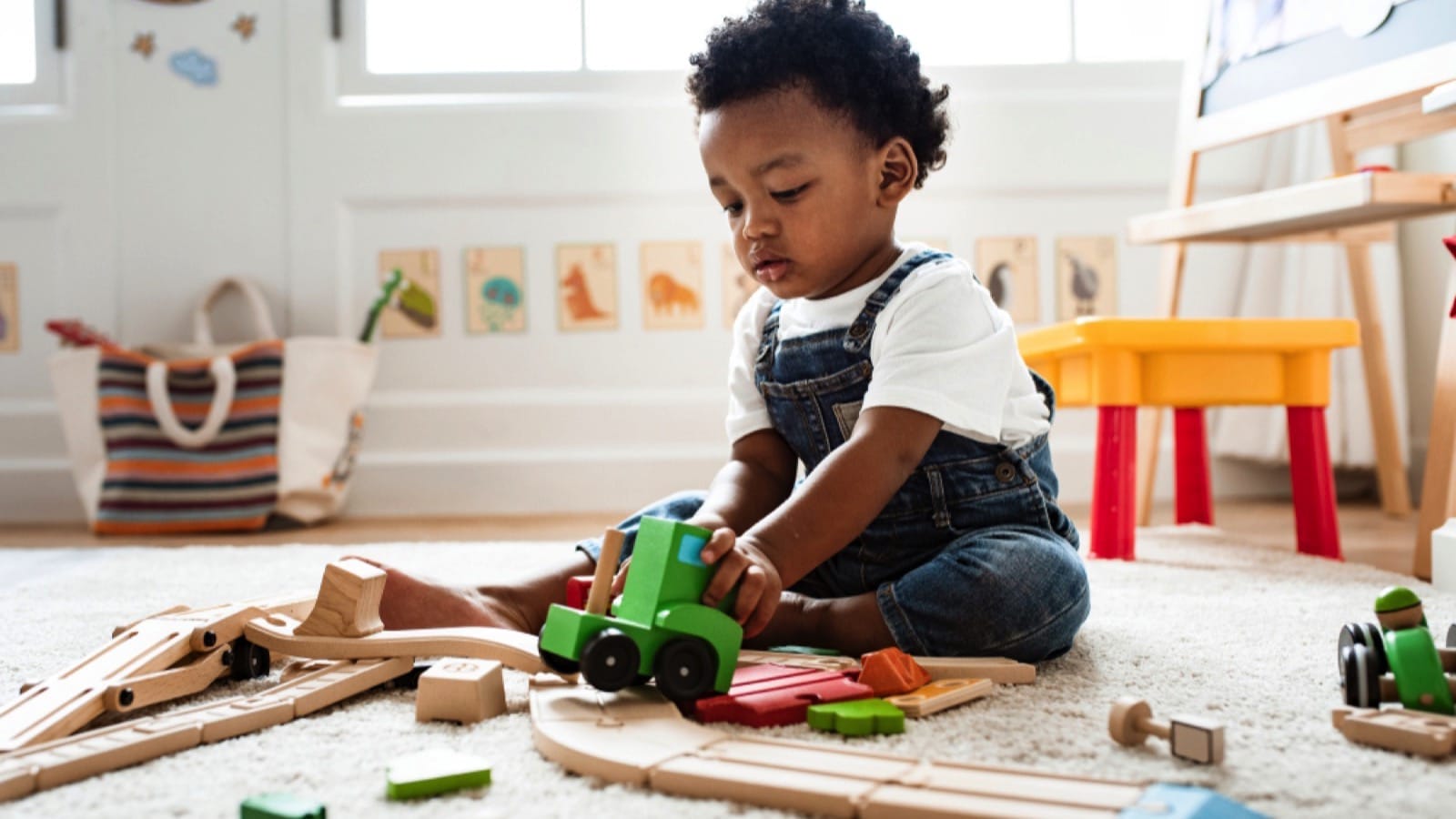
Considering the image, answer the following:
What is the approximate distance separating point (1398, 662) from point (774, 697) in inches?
13.1

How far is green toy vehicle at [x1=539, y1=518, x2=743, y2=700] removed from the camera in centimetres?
63

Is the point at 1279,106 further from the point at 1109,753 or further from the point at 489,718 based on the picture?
the point at 489,718

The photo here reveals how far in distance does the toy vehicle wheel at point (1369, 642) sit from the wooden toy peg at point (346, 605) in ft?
1.92

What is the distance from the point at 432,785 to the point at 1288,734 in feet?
1.40

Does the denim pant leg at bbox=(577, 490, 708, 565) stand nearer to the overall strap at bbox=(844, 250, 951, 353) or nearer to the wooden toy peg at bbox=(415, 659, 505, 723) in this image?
the overall strap at bbox=(844, 250, 951, 353)

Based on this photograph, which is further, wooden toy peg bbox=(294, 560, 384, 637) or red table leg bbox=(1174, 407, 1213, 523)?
red table leg bbox=(1174, 407, 1213, 523)

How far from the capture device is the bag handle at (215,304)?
80.9 inches

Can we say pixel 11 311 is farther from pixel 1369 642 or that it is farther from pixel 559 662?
pixel 1369 642

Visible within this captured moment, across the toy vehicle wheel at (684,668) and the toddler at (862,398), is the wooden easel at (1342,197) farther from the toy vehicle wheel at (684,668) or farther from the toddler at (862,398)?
the toy vehicle wheel at (684,668)

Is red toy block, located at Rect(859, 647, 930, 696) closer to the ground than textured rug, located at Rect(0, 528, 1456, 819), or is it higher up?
higher up

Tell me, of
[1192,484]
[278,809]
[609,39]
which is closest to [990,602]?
[278,809]

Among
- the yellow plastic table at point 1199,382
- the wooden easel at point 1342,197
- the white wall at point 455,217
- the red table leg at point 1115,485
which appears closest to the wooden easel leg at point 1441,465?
the wooden easel at point 1342,197

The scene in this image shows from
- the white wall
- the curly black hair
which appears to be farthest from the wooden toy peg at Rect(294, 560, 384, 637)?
the white wall

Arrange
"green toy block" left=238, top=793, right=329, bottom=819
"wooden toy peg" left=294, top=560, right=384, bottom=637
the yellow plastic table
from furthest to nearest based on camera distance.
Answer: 1. the yellow plastic table
2. "wooden toy peg" left=294, top=560, right=384, bottom=637
3. "green toy block" left=238, top=793, right=329, bottom=819
